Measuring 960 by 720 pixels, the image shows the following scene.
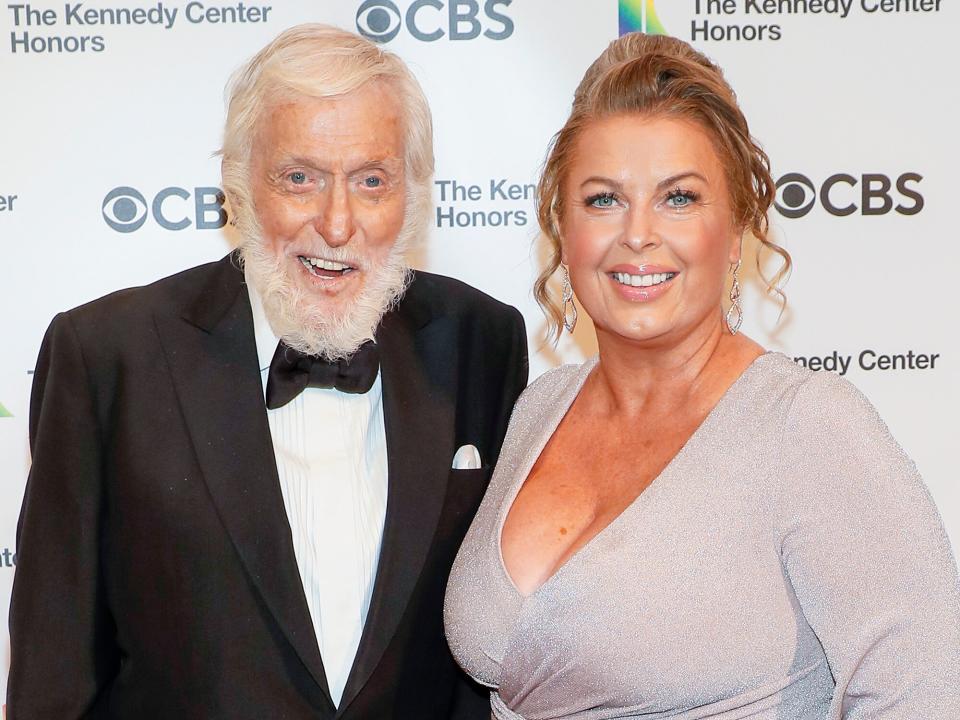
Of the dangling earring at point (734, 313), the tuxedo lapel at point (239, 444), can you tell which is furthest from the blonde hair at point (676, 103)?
the tuxedo lapel at point (239, 444)

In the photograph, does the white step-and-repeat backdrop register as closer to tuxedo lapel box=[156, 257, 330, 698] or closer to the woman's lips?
tuxedo lapel box=[156, 257, 330, 698]

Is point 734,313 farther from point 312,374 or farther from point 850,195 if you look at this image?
point 850,195

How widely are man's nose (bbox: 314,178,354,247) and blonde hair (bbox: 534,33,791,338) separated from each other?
1.24 feet

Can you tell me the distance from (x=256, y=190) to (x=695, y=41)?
4.61 feet

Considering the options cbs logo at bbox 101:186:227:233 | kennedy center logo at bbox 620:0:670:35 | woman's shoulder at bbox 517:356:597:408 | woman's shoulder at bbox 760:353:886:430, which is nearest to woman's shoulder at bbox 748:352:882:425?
woman's shoulder at bbox 760:353:886:430

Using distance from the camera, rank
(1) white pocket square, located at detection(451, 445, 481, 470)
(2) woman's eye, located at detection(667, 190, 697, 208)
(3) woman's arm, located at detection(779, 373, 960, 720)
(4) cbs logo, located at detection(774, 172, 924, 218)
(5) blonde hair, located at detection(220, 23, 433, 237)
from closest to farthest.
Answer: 1. (3) woman's arm, located at detection(779, 373, 960, 720)
2. (2) woman's eye, located at detection(667, 190, 697, 208)
3. (5) blonde hair, located at detection(220, 23, 433, 237)
4. (1) white pocket square, located at detection(451, 445, 481, 470)
5. (4) cbs logo, located at detection(774, 172, 924, 218)

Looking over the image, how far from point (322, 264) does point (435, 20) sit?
3.68ft

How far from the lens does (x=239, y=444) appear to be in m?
1.93

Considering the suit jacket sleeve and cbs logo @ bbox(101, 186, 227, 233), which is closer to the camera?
the suit jacket sleeve

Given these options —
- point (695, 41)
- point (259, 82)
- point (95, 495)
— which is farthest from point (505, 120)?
point (95, 495)

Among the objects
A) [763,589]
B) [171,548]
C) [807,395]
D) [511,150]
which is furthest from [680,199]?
[511,150]

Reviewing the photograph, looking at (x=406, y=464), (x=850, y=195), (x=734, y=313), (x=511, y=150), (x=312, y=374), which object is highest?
(x=511, y=150)

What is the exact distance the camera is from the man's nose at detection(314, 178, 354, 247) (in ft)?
6.54

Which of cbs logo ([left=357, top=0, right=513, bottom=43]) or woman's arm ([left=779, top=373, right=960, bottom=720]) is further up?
cbs logo ([left=357, top=0, right=513, bottom=43])
